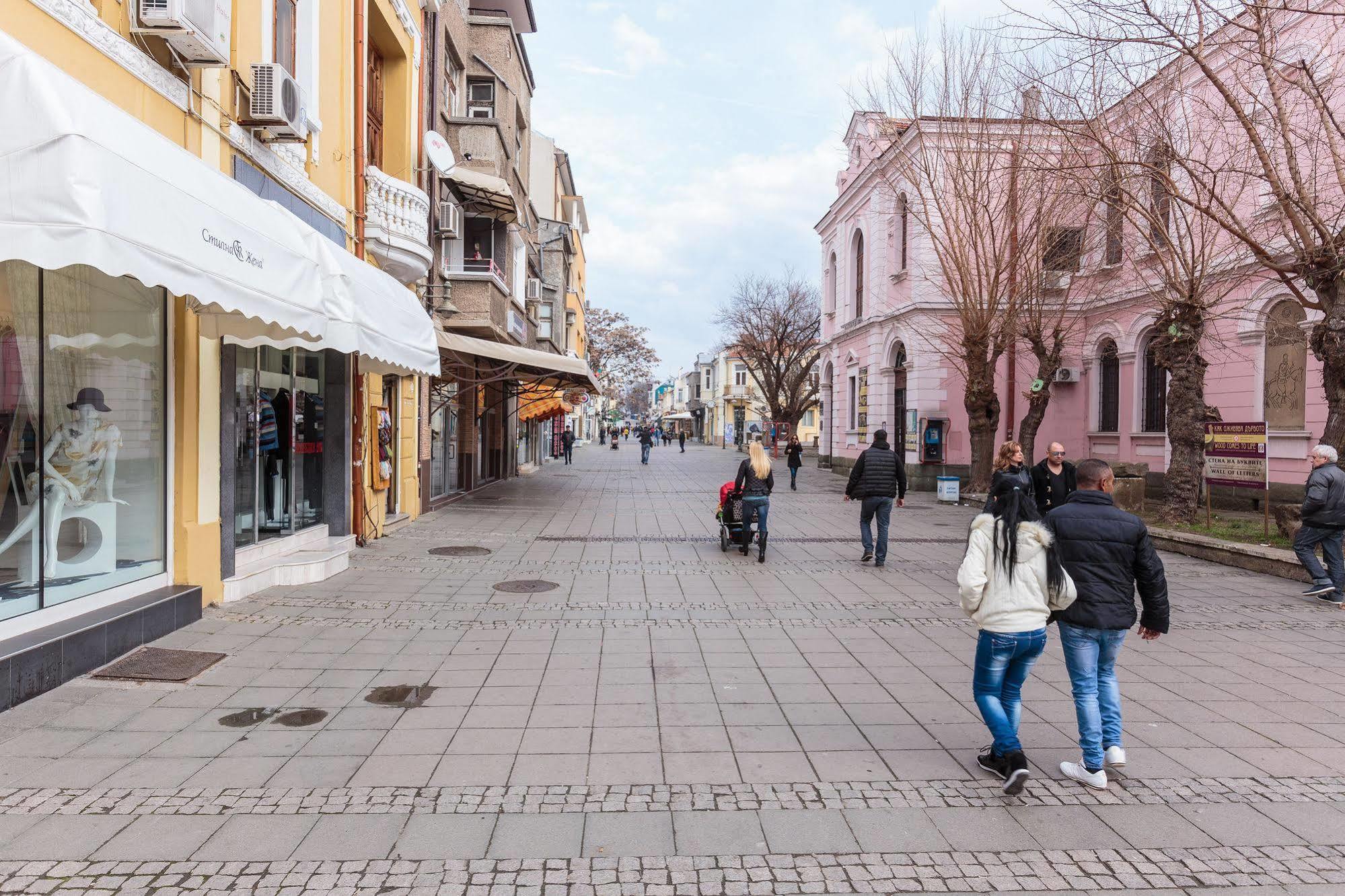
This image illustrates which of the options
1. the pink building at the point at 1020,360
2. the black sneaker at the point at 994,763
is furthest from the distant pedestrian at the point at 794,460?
the black sneaker at the point at 994,763

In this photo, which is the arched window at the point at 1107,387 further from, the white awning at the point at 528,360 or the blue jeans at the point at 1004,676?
the blue jeans at the point at 1004,676

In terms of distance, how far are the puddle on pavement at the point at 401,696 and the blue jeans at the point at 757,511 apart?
20.1 ft

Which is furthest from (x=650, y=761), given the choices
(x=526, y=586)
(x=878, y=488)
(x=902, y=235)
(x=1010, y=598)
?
(x=902, y=235)

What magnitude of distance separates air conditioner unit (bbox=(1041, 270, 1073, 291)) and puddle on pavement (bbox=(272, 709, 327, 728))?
57.1 ft

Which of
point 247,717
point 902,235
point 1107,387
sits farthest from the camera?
point 902,235

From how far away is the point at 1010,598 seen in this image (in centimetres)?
407

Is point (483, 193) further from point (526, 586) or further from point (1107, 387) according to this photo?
point (1107, 387)

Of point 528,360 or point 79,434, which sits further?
point 528,360

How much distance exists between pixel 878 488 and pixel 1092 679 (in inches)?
259

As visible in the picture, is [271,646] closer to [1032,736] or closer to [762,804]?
[762,804]

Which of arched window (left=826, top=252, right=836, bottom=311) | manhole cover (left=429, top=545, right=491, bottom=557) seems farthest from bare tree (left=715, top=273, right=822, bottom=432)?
manhole cover (left=429, top=545, right=491, bottom=557)

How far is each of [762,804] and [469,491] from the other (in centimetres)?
1698

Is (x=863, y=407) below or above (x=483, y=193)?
below

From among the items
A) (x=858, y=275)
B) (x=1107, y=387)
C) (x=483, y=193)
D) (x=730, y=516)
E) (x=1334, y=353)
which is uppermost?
(x=858, y=275)
